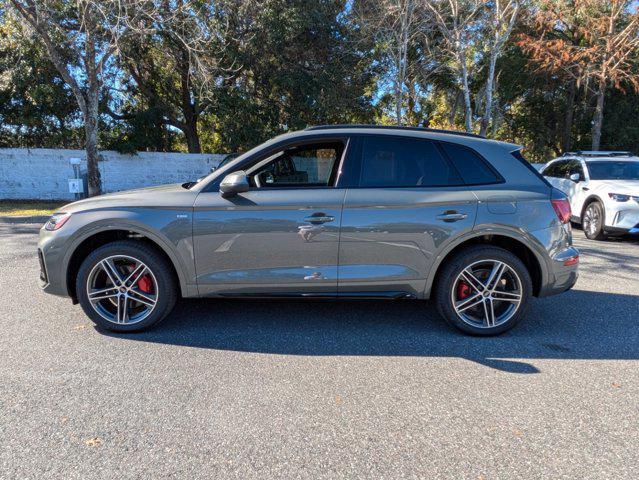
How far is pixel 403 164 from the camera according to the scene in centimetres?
384

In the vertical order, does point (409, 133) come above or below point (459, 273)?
above

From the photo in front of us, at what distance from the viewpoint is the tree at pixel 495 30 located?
1348 centimetres

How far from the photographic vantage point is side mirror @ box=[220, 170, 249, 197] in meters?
3.54

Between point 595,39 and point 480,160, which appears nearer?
point 480,160

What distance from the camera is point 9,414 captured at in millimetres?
2607

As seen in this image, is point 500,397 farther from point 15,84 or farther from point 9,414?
point 15,84

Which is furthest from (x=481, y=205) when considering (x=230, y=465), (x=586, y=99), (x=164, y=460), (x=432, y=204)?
(x=586, y=99)

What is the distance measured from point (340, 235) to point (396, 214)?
0.51 m

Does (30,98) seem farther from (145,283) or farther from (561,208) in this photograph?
(561,208)

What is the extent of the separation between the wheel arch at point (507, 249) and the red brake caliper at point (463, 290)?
0.23m

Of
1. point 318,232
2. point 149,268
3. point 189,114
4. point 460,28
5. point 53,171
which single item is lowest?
point 149,268

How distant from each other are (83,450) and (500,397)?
8.37 feet

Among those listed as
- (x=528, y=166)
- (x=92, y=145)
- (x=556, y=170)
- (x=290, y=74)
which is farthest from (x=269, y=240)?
(x=290, y=74)

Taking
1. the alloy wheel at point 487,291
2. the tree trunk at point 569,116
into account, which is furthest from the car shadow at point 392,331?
the tree trunk at point 569,116
